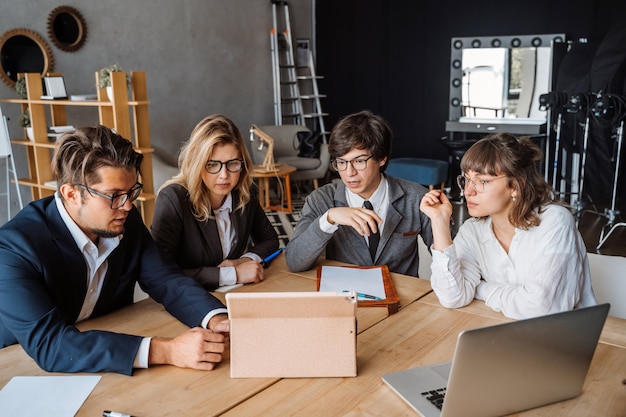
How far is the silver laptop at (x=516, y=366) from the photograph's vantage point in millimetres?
1036

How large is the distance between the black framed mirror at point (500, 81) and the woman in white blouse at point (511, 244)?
5838 mm

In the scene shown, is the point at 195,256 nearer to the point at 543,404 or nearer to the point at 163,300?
the point at 163,300

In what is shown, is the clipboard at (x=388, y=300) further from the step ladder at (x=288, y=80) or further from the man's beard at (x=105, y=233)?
the step ladder at (x=288, y=80)

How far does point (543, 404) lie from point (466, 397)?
0.75 ft

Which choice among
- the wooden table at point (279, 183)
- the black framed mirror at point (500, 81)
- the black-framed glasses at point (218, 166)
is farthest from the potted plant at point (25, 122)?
the black framed mirror at point (500, 81)

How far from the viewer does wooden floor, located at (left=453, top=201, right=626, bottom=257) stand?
195 inches

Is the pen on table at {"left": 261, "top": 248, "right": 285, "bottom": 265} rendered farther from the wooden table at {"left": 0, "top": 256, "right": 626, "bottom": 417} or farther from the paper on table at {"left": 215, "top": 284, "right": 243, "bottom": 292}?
the wooden table at {"left": 0, "top": 256, "right": 626, "bottom": 417}

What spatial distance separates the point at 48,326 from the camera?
1372 mm

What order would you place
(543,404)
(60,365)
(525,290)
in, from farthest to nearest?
(525,290) < (60,365) < (543,404)

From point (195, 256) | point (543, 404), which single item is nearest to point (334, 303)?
point (543, 404)

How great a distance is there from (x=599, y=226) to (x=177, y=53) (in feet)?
16.6

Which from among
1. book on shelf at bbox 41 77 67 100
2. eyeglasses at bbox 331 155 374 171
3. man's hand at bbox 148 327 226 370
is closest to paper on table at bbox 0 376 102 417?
man's hand at bbox 148 327 226 370

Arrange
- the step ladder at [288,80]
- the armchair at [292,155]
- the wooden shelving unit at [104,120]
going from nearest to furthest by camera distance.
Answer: the wooden shelving unit at [104,120], the armchair at [292,155], the step ladder at [288,80]

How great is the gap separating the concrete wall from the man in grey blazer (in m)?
4.28
